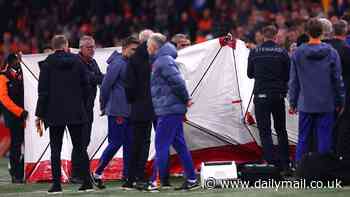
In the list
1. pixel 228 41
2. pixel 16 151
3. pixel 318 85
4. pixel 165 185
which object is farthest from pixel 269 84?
pixel 16 151

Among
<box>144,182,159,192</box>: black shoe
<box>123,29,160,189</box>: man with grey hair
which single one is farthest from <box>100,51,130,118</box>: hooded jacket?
<box>144,182,159,192</box>: black shoe

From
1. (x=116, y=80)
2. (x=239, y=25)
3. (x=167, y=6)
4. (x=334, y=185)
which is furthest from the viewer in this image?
(x=167, y=6)

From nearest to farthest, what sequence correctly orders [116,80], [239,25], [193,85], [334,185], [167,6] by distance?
[334,185] → [116,80] → [193,85] → [239,25] → [167,6]

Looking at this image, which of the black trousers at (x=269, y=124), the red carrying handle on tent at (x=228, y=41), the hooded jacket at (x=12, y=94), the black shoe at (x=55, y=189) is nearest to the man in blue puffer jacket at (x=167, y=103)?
the black shoe at (x=55, y=189)

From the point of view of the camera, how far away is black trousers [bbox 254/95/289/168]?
16.8 metres

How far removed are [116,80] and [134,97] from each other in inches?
39.3

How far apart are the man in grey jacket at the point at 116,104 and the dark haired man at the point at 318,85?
88.5 inches

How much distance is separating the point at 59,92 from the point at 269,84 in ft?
10.2

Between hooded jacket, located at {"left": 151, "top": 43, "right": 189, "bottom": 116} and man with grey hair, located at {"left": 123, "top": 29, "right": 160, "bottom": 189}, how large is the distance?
1.13 ft

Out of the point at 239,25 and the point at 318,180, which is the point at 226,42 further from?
the point at 239,25

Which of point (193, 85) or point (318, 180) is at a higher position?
point (193, 85)

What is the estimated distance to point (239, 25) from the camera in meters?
25.8

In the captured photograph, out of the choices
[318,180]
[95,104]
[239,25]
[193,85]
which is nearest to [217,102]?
[193,85]

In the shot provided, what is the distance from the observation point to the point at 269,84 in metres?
16.8
